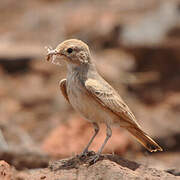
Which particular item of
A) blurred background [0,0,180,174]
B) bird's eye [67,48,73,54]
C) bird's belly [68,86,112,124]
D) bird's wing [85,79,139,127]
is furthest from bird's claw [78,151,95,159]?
blurred background [0,0,180,174]

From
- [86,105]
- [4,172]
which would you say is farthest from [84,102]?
[4,172]

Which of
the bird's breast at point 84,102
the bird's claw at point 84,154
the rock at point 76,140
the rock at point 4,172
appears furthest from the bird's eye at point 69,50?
the rock at point 76,140

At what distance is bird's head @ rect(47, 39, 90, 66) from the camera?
7570 millimetres

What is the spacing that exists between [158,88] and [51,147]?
23.3ft

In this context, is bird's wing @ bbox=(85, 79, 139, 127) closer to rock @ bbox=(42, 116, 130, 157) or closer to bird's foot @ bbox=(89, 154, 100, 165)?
bird's foot @ bbox=(89, 154, 100, 165)

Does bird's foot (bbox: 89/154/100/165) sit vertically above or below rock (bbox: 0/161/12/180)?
above

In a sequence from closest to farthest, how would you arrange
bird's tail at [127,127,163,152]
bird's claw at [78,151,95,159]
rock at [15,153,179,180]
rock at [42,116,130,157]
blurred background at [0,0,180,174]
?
rock at [15,153,179,180], bird's claw at [78,151,95,159], bird's tail at [127,127,163,152], rock at [42,116,130,157], blurred background at [0,0,180,174]

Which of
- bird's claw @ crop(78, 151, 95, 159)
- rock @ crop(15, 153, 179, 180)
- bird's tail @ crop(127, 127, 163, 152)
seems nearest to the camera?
rock @ crop(15, 153, 179, 180)

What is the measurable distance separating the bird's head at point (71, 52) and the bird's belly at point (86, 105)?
0.40m

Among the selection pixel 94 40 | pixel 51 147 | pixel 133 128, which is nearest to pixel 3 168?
pixel 133 128

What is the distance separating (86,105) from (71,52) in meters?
0.75

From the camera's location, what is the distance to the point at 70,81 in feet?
25.2

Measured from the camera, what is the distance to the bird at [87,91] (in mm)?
7523

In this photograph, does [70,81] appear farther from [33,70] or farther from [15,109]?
[33,70]
